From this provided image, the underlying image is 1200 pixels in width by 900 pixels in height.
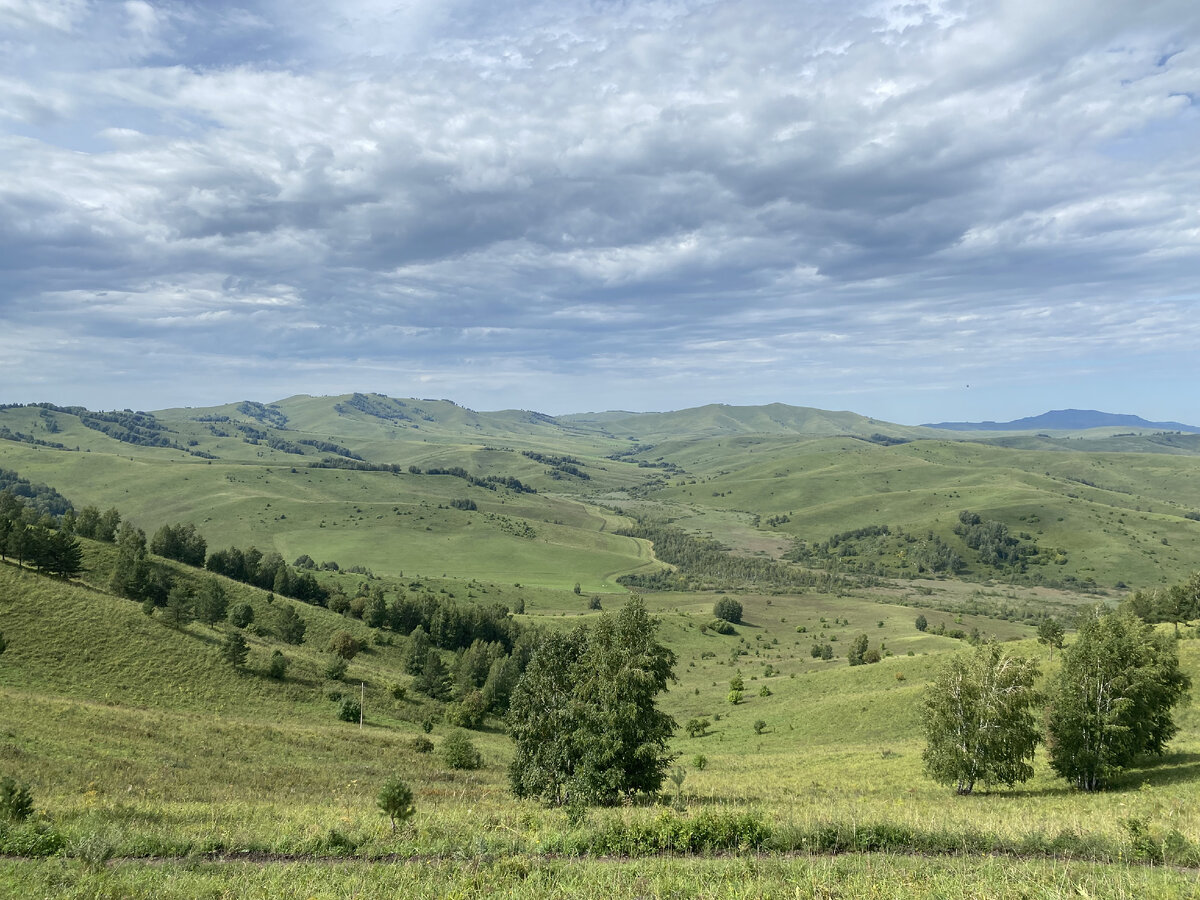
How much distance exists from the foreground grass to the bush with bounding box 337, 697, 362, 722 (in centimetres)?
5632

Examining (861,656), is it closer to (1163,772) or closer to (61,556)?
(1163,772)

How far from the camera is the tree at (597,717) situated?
3075cm

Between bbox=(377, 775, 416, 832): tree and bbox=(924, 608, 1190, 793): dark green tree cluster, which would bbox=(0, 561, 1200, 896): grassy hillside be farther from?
bbox=(924, 608, 1190, 793): dark green tree cluster

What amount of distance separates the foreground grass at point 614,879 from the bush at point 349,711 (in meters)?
56.3

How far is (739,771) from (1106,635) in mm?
29277

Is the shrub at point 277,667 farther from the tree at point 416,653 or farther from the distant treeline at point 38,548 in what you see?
the distant treeline at point 38,548

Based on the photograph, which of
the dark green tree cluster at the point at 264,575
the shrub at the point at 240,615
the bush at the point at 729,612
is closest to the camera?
the shrub at the point at 240,615

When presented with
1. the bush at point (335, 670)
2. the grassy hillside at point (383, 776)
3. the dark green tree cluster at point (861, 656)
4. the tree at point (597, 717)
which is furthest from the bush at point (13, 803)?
the dark green tree cluster at point (861, 656)

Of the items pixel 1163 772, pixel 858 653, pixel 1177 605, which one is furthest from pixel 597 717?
pixel 858 653

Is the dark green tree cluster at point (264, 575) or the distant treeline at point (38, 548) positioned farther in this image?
the dark green tree cluster at point (264, 575)

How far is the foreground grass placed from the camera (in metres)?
12.6

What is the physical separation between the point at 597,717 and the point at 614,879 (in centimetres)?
1787

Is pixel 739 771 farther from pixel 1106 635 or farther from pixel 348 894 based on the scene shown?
pixel 348 894

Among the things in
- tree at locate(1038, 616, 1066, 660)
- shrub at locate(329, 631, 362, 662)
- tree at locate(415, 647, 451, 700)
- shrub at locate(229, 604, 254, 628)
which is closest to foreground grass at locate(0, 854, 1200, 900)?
tree at locate(1038, 616, 1066, 660)
